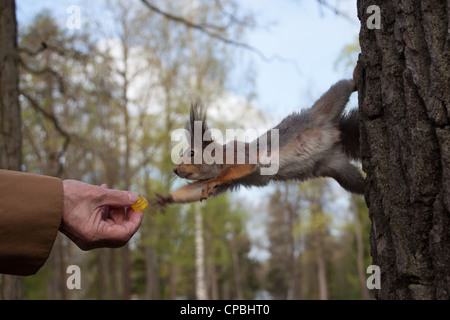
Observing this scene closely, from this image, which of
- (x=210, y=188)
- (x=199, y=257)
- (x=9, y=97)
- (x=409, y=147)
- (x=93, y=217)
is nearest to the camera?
(x=409, y=147)

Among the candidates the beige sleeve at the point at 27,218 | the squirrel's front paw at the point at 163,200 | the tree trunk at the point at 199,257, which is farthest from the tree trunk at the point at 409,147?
the tree trunk at the point at 199,257

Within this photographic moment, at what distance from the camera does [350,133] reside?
214cm

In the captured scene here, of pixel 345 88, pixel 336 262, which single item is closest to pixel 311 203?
pixel 336 262

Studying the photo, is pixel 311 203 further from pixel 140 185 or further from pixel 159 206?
pixel 159 206

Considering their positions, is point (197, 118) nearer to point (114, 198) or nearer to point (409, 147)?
point (114, 198)

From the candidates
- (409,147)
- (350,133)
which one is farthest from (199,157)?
(409,147)

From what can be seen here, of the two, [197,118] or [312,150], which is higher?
[197,118]

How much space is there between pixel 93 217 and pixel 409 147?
42.2 inches

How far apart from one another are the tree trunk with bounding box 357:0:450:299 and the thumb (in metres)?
0.85

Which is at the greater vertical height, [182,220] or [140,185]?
[140,185]

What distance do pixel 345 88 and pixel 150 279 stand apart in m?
12.1

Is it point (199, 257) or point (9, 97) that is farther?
point (199, 257)

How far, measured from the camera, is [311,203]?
16328mm

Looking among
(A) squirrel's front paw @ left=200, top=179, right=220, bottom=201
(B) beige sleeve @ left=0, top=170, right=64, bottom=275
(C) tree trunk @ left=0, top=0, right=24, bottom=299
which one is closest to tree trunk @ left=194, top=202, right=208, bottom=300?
(C) tree trunk @ left=0, top=0, right=24, bottom=299
